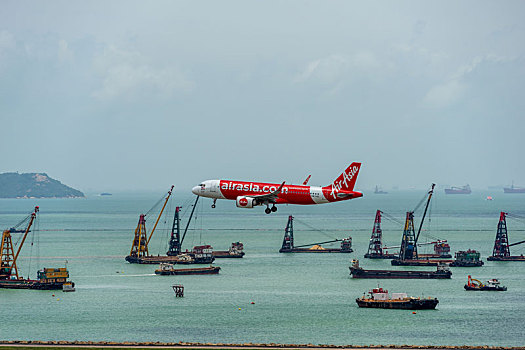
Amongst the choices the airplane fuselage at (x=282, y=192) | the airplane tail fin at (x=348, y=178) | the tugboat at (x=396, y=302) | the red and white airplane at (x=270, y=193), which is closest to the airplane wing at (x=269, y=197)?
the red and white airplane at (x=270, y=193)

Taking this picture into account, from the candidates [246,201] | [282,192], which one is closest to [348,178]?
[282,192]

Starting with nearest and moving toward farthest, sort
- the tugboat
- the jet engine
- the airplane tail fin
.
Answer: the jet engine → the airplane tail fin → the tugboat

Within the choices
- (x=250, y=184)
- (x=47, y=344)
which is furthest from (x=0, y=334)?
(x=250, y=184)

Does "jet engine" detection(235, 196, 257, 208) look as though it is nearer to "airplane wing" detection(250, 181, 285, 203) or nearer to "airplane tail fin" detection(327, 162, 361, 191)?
"airplane wing" detection(250, 181, 285, 203)

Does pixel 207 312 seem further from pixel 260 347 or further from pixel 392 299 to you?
pixel 260 347

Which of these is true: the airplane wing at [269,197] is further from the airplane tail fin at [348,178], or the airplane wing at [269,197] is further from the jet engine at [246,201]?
the airplane tail fin at [348,178]

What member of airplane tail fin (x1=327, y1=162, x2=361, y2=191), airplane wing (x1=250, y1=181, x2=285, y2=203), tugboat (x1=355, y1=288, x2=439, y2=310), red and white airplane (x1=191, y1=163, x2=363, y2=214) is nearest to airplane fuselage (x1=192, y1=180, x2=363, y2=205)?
red and white airplane (x1=191, y1=163, x2=363, y2=214)

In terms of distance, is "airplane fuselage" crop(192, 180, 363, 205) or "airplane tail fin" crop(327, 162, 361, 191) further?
"airplane tail fin" crop(327, 162, 361, 191)
